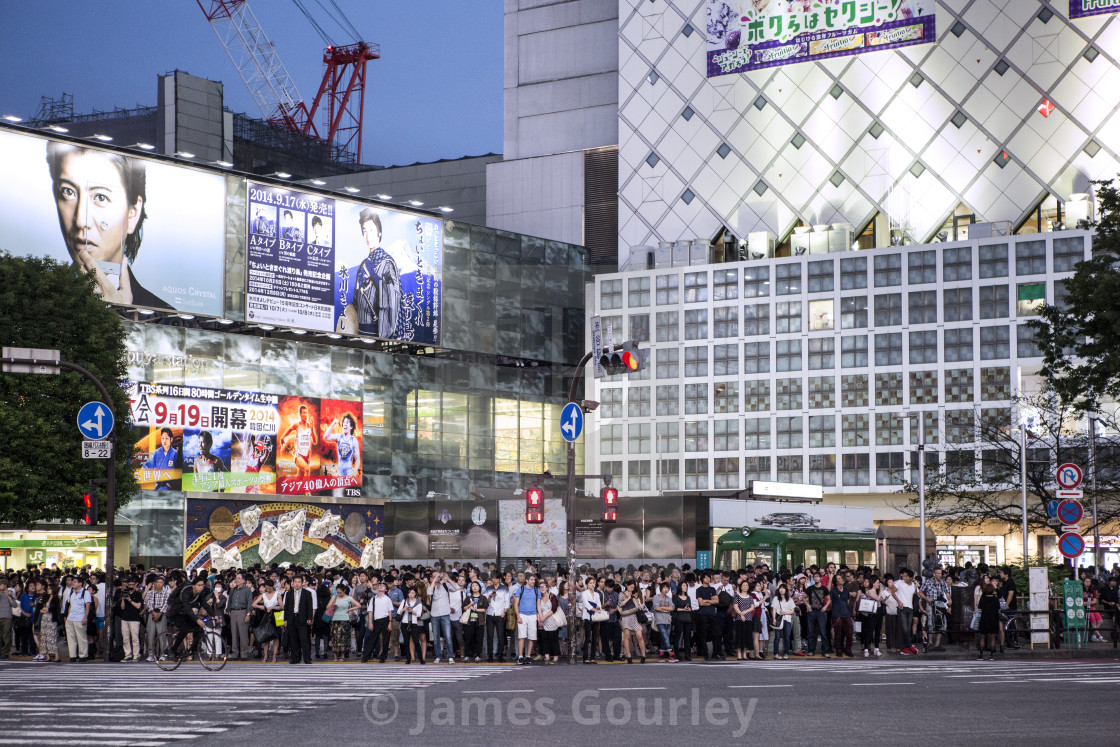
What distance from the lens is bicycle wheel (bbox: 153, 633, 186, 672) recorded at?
2438cm

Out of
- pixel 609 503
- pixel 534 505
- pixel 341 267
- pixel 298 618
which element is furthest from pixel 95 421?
pixel 341 267

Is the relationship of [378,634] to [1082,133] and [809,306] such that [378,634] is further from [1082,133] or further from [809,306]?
[1082,133]

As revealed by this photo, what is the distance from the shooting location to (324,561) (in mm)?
58969

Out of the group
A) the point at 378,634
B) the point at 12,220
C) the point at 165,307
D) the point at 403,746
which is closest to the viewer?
the point at 403,746

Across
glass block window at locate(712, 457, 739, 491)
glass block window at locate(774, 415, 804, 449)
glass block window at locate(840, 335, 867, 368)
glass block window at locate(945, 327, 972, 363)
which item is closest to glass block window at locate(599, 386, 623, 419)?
glass block window at locate(712, 457, 739, 491)

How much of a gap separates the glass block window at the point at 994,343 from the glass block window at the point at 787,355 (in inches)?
337

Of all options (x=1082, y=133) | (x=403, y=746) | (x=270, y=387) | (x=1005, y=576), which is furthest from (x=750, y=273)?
(x=403, y=746)

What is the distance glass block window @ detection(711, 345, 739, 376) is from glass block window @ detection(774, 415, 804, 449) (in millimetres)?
3322

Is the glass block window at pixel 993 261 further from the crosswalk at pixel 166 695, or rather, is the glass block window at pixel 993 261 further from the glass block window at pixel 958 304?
the crosswalk at pixel 166 695

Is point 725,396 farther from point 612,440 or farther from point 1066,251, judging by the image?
point 1066,251

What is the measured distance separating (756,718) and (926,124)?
6012 cm

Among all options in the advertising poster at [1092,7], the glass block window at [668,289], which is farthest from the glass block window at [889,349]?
the advertising poster at [1092,7]

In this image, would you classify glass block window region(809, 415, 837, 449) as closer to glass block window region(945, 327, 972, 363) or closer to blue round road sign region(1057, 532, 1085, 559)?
glass block window region(945, 327, 972, 363)

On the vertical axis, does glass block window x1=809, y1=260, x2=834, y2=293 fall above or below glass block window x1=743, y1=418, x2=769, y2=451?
above
